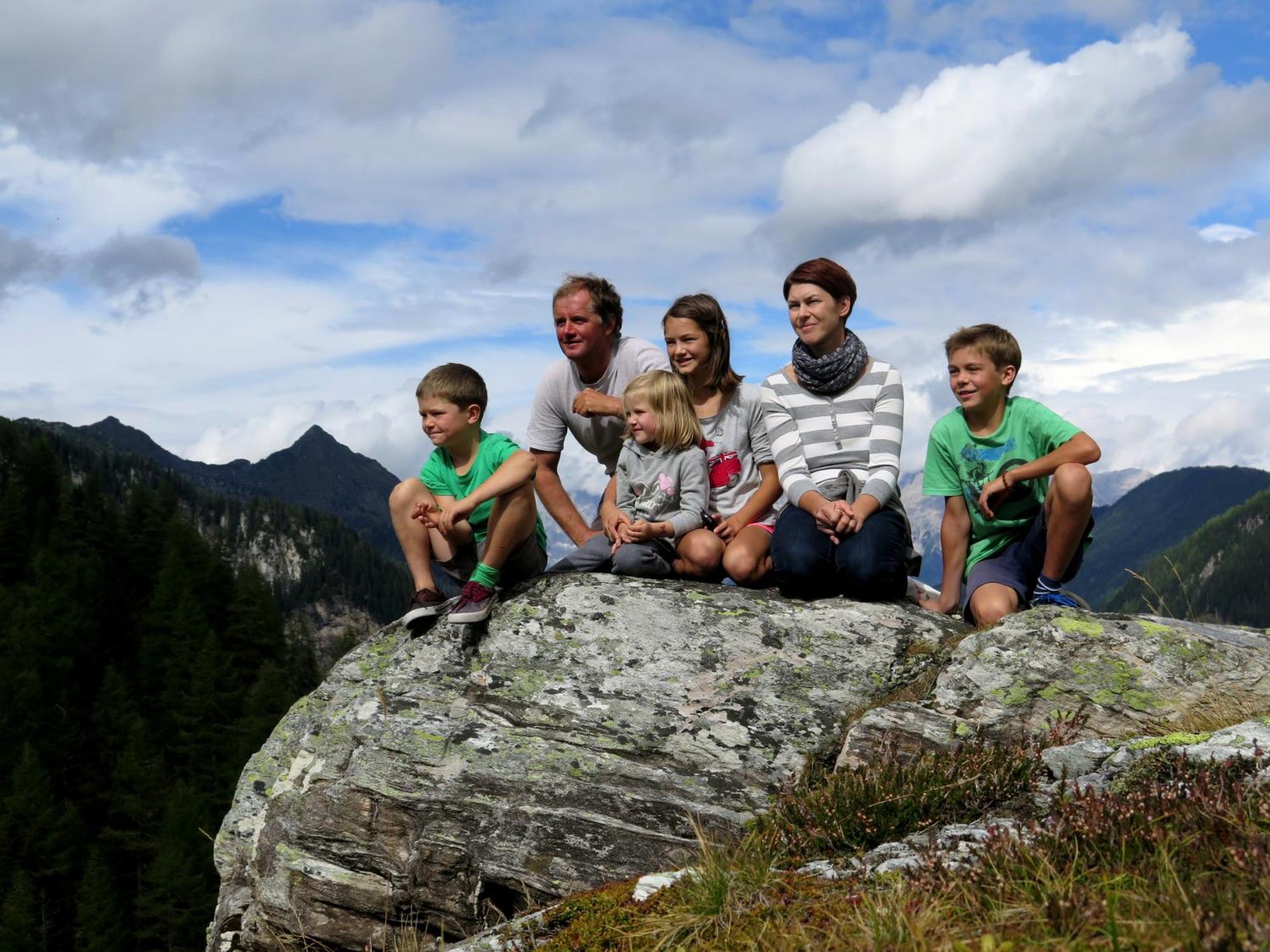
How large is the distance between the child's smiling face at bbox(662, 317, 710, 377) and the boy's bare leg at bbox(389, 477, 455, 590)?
2.48 m

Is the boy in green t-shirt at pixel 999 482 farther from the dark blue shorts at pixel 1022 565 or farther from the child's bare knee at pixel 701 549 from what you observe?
the child's bare knee at pixel 701 549

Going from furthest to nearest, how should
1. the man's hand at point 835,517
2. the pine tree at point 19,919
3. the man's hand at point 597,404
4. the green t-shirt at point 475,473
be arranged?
the pine tree at point 19,919 < the man's hand at point 597,404 < the green t-shirt at point 475,473 < the man's hand at point 835,517

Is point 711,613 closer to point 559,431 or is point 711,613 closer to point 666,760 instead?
point 666,760

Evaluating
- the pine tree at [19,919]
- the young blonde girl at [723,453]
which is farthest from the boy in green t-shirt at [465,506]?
the pine tree at [19,919]

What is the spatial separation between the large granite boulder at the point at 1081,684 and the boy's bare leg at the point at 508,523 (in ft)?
10.6

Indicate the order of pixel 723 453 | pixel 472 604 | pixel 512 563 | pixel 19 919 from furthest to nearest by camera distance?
1. pixel 19 919
2. pixel 512 563
3. pixel 723 453
4. pixel 472 604

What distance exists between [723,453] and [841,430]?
1033 millimetres

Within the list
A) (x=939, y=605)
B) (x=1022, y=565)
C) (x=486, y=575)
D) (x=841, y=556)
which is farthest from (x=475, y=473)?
(x=1022, y=565)

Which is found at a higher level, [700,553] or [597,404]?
[597,404]

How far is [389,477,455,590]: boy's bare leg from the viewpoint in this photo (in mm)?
8391

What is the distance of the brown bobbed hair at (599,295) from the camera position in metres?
8.93

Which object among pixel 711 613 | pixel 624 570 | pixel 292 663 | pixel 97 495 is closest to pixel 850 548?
pixel 711 613

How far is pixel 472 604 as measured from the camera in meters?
8.18

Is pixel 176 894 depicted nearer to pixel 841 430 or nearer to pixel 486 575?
pixel 486 575
